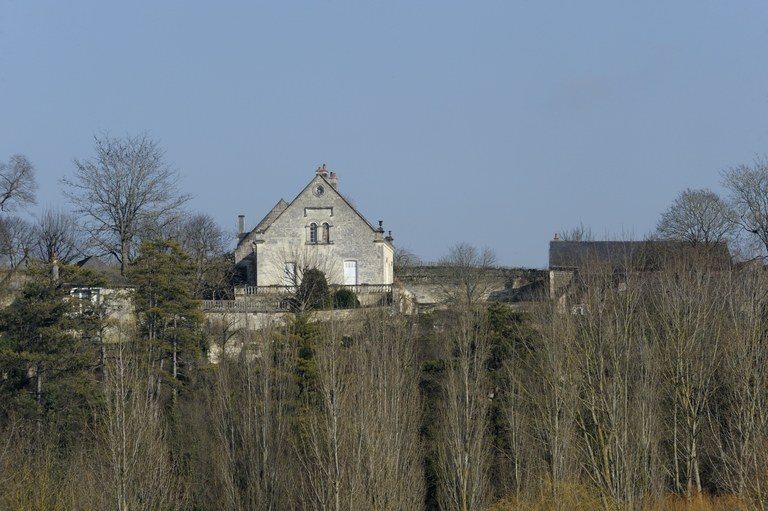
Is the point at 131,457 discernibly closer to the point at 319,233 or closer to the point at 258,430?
the point at 258,430

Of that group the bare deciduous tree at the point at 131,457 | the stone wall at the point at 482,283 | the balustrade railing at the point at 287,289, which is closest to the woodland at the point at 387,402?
the bare deciduous tree at the point at 131,457

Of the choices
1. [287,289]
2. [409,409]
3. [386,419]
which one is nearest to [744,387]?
[386,419]

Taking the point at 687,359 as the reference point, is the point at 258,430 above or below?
below

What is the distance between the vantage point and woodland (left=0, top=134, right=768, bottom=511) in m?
28.8

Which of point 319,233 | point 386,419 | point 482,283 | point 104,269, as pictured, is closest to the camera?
point 386,419

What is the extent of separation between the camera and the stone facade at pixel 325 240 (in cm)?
5231

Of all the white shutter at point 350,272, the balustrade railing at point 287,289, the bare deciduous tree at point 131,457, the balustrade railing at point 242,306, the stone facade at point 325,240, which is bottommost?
the bare deciduous tree at point 131,457

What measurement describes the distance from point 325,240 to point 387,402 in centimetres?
2176

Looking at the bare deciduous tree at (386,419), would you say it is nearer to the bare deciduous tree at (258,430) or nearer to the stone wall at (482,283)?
the bare deciduous tree at (258,430)

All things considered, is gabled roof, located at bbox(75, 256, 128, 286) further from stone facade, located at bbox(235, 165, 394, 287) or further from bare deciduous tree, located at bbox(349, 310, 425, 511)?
bare deciduous tree, located at bbox(349, 310, 425, 511)

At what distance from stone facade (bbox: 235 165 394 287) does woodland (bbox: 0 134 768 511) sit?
9677 millimetres

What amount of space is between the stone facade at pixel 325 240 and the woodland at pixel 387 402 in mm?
9677

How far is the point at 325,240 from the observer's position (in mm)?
52875

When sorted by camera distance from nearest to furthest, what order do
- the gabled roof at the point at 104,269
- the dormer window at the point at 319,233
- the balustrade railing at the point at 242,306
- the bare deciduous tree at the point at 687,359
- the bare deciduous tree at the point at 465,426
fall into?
the bare deciduous tree at the point at 687,359 < the bare deciduous tree at the point at 465,426 < the gabled roof at the point at 104,269 < the balustrade railing at the point at 242,306 < the dormer window at the point at 319,233
